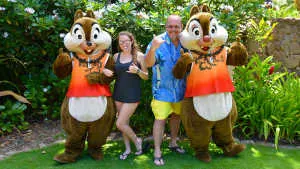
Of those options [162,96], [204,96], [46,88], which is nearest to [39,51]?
[46,88]

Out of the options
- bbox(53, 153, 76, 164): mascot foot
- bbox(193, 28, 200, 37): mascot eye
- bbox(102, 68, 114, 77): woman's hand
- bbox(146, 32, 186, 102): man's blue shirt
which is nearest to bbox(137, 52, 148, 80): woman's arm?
bbox(146, 32, 186, 102): man's blue shirt

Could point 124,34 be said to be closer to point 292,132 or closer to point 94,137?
point 94,137

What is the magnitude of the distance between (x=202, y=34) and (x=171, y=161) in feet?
4.63

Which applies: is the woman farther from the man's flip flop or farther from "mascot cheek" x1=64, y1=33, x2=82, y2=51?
the man's flip flop

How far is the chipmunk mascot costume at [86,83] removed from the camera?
3625 mm

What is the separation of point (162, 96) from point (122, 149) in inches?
38.1

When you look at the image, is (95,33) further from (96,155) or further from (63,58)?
(96,155)

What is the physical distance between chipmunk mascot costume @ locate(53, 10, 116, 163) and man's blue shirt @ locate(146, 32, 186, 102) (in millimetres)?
494

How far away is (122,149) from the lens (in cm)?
433

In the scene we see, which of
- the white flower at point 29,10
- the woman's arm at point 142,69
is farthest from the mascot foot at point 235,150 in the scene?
the white flower at point 29,10

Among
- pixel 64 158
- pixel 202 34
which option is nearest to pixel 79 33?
pixel 202 34

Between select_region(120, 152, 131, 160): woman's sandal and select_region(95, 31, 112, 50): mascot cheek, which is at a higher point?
select_region(95, 31, 112, 50): mascot cheek

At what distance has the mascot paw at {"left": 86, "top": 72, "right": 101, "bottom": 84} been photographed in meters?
3.66

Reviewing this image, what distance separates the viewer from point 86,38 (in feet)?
11.8
